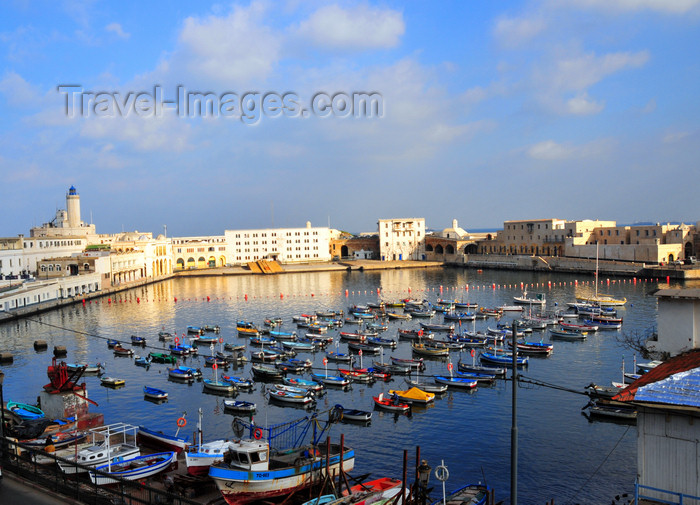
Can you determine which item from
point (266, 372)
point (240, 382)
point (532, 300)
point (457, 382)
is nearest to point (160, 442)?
point (240, 382)

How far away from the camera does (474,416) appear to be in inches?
839

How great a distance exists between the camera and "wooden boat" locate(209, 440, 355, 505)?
12.3 m

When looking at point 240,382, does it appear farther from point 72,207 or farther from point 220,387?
point 72,207

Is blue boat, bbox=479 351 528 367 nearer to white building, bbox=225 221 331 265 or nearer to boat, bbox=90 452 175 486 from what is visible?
boat, bbox=90 452 175 486

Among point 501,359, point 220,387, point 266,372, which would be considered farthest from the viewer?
point 501,359

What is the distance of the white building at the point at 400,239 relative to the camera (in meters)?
93.8

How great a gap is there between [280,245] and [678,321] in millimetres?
82787

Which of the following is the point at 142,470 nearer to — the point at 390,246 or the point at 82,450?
the point at 82,450

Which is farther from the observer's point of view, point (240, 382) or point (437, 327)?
point (437, 327)

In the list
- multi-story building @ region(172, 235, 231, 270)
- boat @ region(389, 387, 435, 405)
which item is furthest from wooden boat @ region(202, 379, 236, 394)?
multi-story building @ region(172, 235, 231, 270)

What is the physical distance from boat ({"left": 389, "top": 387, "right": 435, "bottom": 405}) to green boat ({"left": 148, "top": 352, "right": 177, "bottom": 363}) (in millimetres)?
14041

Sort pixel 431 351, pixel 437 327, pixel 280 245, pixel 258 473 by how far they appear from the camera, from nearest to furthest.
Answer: pixel 258 473
pixel 431 351
pixel 437 327
pixel 280 245

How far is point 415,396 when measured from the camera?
22.8 m

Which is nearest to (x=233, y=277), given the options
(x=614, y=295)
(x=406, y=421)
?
(x=614, y=295)
